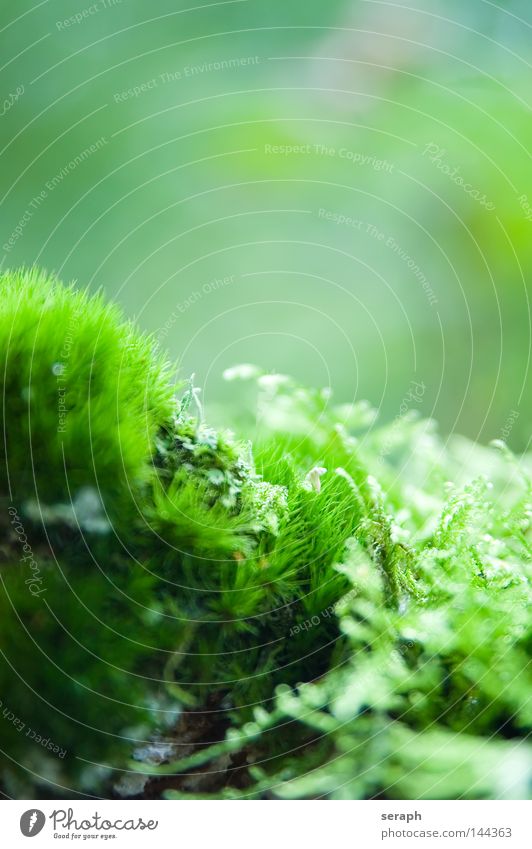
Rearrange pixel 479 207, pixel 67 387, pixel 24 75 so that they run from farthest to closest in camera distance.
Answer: pixel 479 207
pixel 24 75
pixel 67 387

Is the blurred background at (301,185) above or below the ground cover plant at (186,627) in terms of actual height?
above

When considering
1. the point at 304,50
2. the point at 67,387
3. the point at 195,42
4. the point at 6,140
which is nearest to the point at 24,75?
the point at 6,140

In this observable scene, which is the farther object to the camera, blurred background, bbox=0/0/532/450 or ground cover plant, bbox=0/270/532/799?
blurred background, bbox=0/0/532/450

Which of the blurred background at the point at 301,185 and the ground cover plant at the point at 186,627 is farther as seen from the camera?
the blurred background at the point at 301,185
